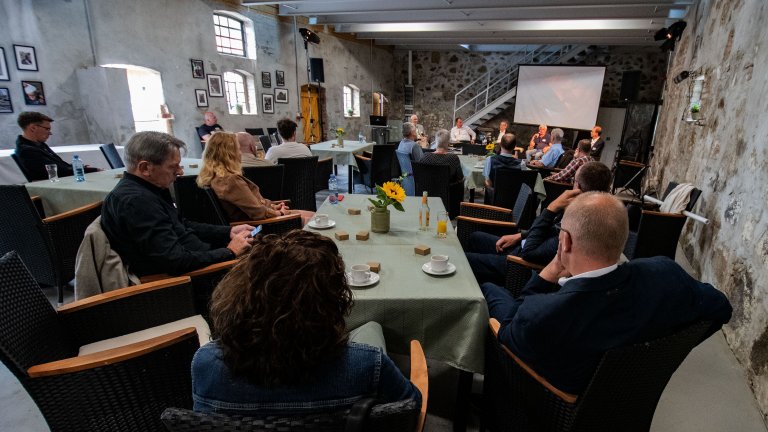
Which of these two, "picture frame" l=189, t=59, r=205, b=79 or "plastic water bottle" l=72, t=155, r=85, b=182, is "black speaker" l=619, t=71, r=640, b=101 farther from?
"plastic water bottle" l=72, t=155, r=85, b=182

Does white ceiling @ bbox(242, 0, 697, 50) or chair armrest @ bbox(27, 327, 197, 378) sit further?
white ceiling @ bbox(242, 0, 697, 50)

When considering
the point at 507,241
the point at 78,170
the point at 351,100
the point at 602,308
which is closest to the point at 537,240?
the point at 507,241

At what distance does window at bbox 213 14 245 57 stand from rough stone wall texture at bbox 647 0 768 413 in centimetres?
795

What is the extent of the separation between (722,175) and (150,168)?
4.19 meters

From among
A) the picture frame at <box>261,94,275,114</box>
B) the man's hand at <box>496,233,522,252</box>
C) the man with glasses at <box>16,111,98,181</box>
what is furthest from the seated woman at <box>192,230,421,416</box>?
the picture frame at <box>261,94,275,114</box>

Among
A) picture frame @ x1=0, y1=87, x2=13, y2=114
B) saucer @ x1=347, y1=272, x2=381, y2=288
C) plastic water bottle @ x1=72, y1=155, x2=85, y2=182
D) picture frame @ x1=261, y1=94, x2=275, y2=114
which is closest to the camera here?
saucer @ x1=347, y1=272, x2=381, y2=288

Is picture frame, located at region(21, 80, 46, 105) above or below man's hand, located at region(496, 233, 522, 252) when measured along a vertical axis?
above

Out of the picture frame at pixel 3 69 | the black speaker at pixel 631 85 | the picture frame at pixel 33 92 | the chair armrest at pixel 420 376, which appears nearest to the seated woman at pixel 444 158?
the chair armrest at pixel 420 376

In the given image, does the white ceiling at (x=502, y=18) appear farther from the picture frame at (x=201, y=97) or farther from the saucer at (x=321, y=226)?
the saucer at (x=321, y=226)

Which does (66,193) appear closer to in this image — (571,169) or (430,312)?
(430,312)

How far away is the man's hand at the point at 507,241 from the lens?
2.54 meters

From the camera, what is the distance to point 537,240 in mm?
2131

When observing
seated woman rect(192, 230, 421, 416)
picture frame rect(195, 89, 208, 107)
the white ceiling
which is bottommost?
seated woman rect(192, 230, 421, 416)

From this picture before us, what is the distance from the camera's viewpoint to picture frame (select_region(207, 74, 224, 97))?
747cm
